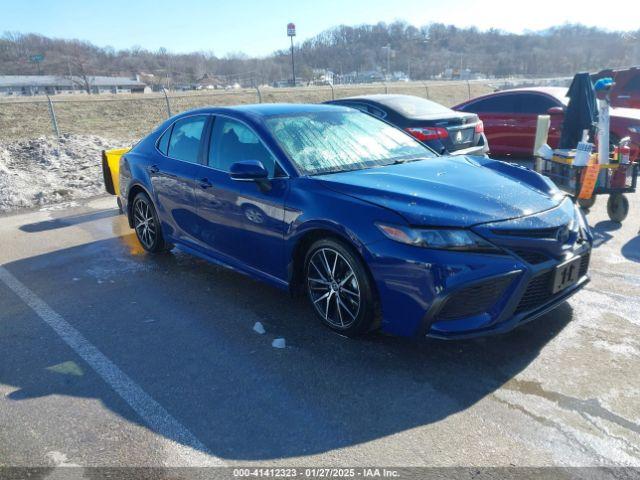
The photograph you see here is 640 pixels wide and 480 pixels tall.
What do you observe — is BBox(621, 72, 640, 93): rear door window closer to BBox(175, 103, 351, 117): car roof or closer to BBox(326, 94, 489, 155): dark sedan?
BBox(326, 94, 489, 155): dark sedan

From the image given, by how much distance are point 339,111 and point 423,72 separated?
10543 cm

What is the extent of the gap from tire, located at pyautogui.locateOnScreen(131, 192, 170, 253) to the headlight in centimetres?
322

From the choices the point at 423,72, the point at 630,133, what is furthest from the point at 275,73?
the point at 630,133

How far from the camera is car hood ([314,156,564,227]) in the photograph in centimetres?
310

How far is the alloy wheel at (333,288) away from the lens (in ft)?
11.1

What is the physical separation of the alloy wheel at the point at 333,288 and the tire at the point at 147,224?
241 centimetres

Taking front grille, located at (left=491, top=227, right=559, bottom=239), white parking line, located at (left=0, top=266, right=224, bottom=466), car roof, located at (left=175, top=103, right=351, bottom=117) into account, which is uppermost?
car roof, located at (left=175, top=103, right=351, bottom=117)

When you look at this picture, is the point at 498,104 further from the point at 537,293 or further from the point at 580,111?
the point at 537,293

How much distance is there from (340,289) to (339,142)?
1.36 m

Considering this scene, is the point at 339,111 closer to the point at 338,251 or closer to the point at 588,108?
the point at 338,251

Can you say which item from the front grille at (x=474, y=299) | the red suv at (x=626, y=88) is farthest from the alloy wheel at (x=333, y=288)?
the red suv at (x=626, y=88)

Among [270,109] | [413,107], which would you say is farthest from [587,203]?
[270,109]

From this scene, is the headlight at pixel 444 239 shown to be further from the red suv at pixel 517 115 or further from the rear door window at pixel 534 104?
the rear door window at pixel 534 104

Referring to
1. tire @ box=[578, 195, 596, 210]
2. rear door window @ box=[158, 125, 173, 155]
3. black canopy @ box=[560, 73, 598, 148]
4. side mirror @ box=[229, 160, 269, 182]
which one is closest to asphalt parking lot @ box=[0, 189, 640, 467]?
side mirror @ box=[229, 160, 269, 182]
